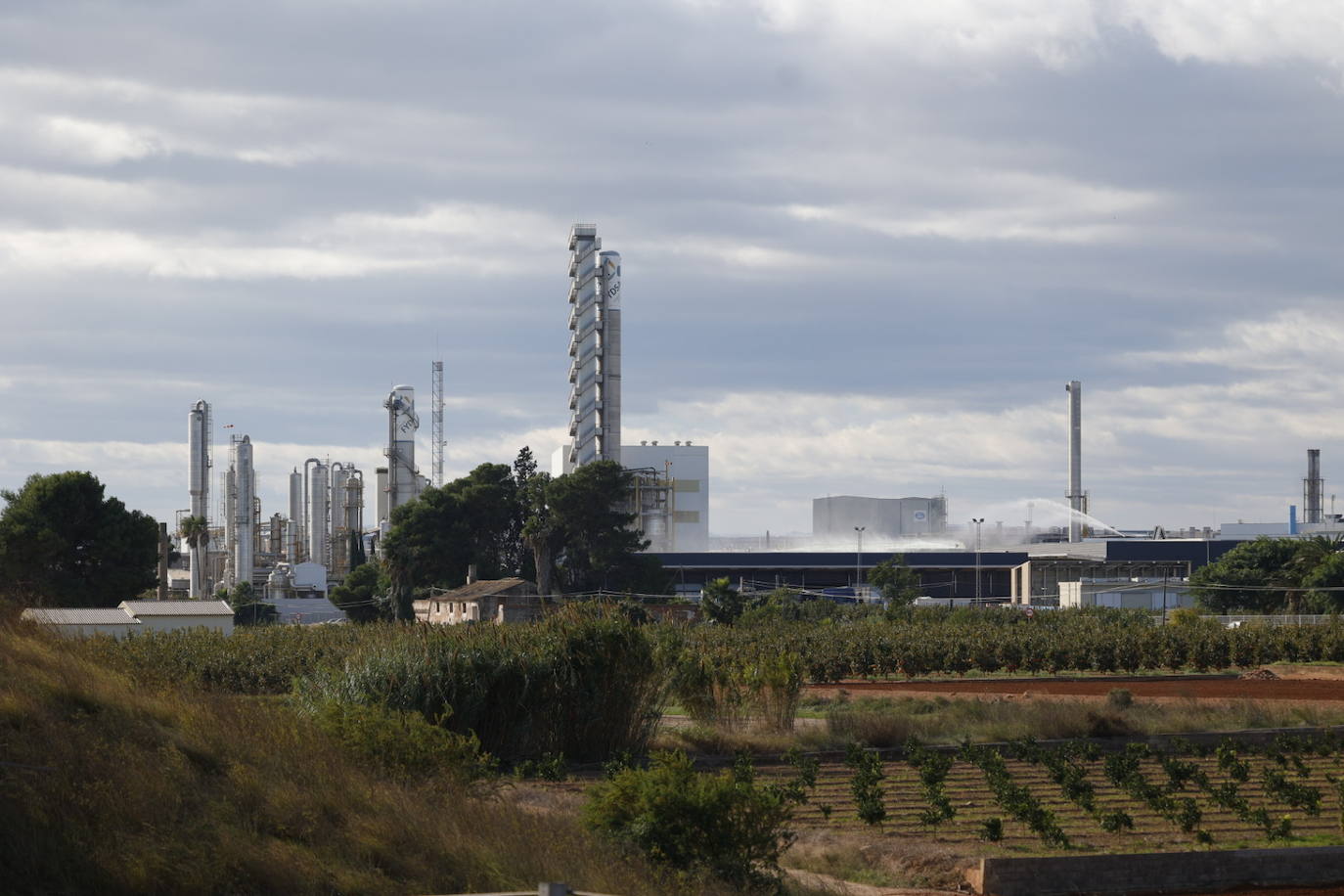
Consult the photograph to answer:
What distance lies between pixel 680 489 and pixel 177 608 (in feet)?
214

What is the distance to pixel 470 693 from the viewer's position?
69.2 ft

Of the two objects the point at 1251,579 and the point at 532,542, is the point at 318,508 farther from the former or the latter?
the point at 1251,579

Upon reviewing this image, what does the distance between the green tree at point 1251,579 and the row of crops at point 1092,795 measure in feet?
163

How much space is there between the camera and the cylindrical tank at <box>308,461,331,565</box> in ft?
379

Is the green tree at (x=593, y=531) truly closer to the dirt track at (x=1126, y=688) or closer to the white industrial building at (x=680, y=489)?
the white industrial building at (x=680, y=489)

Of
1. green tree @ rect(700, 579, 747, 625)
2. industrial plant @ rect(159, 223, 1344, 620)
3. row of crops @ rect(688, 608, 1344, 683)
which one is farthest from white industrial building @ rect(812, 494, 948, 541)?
row of crops @ rect(688, 608, 1344, 683)

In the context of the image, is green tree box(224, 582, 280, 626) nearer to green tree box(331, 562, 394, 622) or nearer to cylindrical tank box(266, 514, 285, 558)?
green tree box(331, 562, 394, 622)

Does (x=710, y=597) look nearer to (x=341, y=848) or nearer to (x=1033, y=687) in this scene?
(x=1033, y=687)

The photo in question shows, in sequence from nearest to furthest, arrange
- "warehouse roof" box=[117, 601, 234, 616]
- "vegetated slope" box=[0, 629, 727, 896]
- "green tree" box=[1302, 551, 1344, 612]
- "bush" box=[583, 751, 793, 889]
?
"vegetated slope" box=[0, 629, 727, 896], "bush" box=[583, 751, 793, 889], "warehouse roof" box=[117, 601, 234, 616], "green tree" box=[1302, 551, 1344, 612]

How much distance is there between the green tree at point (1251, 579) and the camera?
7031cm

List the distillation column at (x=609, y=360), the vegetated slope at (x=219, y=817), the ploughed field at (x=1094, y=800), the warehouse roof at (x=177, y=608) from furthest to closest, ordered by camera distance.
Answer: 1. the distillation column at (x=609, y=360)
2. the warehouse roof at (x=177, y=608)
3. the ploughed field at (x=1094, y=800)
4. the vegetated slope at (x=219, y=817)

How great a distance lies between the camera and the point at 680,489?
114250 millimetres

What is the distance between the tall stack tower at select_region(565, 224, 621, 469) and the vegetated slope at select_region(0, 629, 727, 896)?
266ft

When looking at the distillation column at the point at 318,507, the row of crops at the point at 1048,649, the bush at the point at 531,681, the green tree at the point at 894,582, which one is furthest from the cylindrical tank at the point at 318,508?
the bush at the point at 531,681
